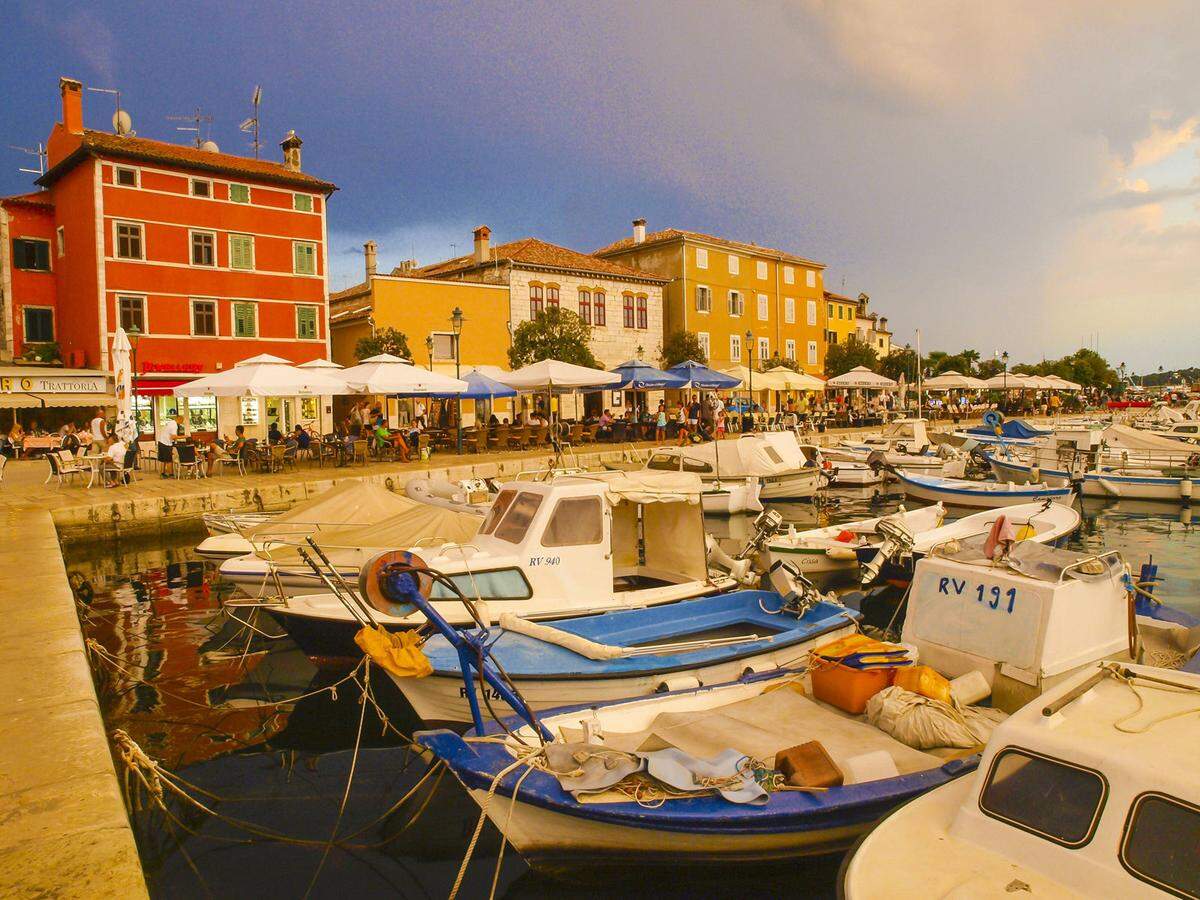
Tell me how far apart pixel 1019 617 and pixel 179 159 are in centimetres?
3618

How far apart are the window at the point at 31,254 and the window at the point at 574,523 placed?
120 ft

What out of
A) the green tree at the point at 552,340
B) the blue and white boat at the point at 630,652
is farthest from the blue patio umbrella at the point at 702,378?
the blue and white boat at the point at 630,652

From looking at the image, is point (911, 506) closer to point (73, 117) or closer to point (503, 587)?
point (503, 587)

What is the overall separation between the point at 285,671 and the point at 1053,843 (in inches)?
373

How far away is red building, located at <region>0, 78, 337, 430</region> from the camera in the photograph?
32656 mm

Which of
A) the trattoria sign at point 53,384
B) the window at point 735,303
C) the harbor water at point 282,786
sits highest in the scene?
the window at point 735,303

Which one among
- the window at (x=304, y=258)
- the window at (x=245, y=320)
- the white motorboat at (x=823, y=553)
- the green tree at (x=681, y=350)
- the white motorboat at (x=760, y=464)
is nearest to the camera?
the white motorboat at (x=823, y=553)

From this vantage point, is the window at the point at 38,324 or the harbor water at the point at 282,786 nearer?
the harbor water at the point at 282,786

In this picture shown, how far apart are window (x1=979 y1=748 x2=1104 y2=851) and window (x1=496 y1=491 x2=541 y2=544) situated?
243 inches

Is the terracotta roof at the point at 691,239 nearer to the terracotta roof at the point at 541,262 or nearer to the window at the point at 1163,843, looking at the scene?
the terracotta roof at the point at 541,262

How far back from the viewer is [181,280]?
A: 112ft

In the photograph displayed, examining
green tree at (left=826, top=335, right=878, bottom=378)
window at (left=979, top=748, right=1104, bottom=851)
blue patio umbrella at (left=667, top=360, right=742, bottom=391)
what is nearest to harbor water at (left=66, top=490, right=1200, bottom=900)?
window at (left=979, top=748, right=1104, bottom=851)

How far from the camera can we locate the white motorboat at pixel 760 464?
24.6m

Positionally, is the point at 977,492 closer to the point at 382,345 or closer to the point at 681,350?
the point at 382,345
